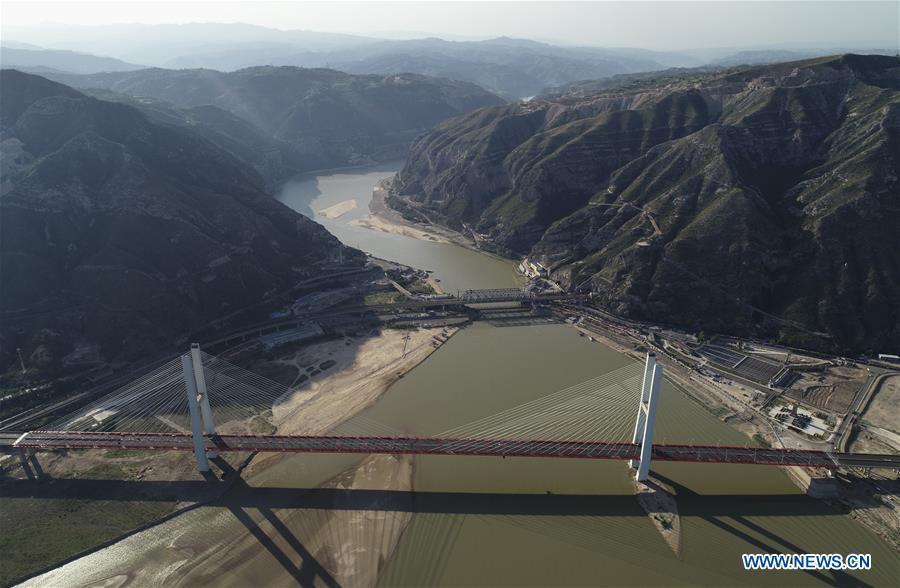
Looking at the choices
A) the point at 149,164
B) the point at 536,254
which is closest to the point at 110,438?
the point at 149,164

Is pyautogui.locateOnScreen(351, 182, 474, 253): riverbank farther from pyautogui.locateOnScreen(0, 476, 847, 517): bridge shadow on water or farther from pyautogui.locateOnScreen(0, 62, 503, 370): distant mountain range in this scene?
pyautogui.locateOnScreen(0, 476, 847, 517): bridge shadow on water

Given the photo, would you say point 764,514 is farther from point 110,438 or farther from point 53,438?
point 53,438

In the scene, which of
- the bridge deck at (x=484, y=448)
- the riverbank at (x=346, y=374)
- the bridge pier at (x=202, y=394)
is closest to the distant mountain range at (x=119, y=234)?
the riverbank at (x=346, y=374)

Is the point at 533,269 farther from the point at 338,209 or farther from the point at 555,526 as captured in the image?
the point at 338,209

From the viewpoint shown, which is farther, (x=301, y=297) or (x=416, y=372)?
(x=301, y=297)

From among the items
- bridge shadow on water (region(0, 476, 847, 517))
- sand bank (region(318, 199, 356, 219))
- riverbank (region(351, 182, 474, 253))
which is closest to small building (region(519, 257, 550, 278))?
riverbank (region(351, 182, 474, 253))

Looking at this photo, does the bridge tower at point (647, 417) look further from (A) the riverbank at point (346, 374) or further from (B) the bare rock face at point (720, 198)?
(B) the bare rock face at point (720, 198)

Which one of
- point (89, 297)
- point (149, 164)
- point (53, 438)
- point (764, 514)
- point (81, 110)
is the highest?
point (81, 110)
